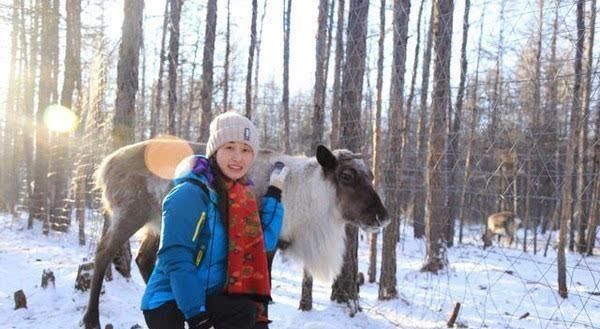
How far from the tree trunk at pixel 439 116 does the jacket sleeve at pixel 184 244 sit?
399 cm

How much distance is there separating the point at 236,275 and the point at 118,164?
114 inches

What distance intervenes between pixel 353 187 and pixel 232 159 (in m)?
1.89

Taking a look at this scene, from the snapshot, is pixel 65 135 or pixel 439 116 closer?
pixel 439 116

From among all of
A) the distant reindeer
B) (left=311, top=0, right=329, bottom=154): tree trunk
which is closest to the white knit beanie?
(left=311, top=0, right=329, bottom=154): tree trunk

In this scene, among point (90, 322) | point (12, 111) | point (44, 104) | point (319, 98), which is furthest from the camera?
point (12, 111)

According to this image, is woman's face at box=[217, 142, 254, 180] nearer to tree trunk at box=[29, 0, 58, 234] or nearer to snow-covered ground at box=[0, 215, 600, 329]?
snow-covered ground at box=[0, 215, 600, 329]

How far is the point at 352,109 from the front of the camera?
6094 mm

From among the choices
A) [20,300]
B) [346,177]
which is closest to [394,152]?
[346,177]

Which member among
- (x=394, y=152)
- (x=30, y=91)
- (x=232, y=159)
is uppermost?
(x=30, y=91)

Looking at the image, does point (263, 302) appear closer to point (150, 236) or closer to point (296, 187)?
point (296, 187)

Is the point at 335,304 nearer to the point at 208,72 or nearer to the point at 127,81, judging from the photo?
the point at 127,81

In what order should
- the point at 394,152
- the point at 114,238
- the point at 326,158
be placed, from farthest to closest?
the point at 394,152
the point at 114,238
the point at 326,158

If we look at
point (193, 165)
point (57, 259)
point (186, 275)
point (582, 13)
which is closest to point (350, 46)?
point (582, 13)

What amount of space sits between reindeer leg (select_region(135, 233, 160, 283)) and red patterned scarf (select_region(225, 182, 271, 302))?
2604mm
